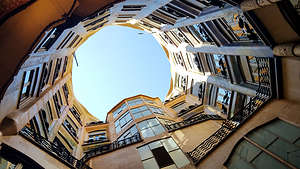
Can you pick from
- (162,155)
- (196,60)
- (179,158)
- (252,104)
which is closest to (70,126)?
(162,155)

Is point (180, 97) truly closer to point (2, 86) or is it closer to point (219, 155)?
point (219, 155)

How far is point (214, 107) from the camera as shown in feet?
62.8

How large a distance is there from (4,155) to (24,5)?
21.8 ft

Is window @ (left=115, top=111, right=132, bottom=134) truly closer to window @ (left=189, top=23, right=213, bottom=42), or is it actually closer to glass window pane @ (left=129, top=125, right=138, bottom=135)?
glass window pane @ (left=129, top=125, right=138, bottom=135)

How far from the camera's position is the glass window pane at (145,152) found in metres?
12.7

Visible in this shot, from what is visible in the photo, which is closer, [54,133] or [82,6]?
[82,6]

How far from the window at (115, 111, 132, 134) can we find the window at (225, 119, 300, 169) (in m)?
12.5

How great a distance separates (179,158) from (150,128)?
15.7 ft

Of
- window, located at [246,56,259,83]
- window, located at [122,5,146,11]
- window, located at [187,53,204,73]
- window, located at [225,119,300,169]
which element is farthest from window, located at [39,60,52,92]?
window, located at [246,56,259,83]

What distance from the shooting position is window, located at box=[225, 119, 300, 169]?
6500 millimetres

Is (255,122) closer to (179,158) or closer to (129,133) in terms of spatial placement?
(179,158)

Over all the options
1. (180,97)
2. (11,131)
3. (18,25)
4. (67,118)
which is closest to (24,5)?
(18,25)

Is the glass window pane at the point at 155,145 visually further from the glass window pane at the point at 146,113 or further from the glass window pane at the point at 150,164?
the glass window pane at the point at 146,113

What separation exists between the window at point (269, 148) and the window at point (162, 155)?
391 centimetres
